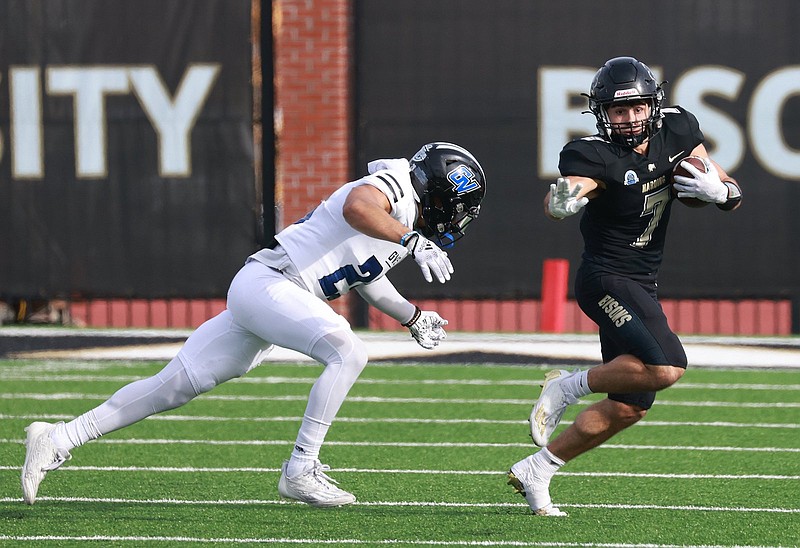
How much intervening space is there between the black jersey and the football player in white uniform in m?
0.48

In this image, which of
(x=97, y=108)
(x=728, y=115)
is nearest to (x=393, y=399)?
(x=728, y=115)

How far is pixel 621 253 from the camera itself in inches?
240

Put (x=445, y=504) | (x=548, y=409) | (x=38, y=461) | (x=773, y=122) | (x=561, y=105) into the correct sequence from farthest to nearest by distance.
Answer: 1. (x=561, y=105)
2. (x=773, y=122)
3. (x=445, y=504)
4. (x=548, y=409)
5. (x=38, y=461)

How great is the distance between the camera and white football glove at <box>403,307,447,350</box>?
629cm

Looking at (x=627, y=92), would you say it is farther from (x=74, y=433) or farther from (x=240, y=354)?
(x=74, y=433)

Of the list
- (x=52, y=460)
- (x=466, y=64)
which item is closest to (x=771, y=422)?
(x=52, y=460)

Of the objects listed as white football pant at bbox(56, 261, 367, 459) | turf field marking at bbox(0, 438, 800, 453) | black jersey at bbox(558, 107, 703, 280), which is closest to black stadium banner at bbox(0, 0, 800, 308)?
turf field marking at bbox(0, 438, 800, 453)

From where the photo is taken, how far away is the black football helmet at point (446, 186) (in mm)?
5953

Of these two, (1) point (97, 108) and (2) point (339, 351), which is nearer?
(2) point (339, 351)

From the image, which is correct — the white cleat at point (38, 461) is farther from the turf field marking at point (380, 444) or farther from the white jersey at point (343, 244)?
the turf field marking at point (380, 444)

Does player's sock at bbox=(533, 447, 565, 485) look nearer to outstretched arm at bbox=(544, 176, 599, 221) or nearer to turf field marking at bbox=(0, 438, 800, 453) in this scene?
outstretched arm at bbox=(544, 176, 599, 221)

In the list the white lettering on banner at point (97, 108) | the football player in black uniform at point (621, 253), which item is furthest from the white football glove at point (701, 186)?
the white lettering on banner at point (97, 108)

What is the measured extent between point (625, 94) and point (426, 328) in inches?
51.7

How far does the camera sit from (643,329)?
5.86 metres
